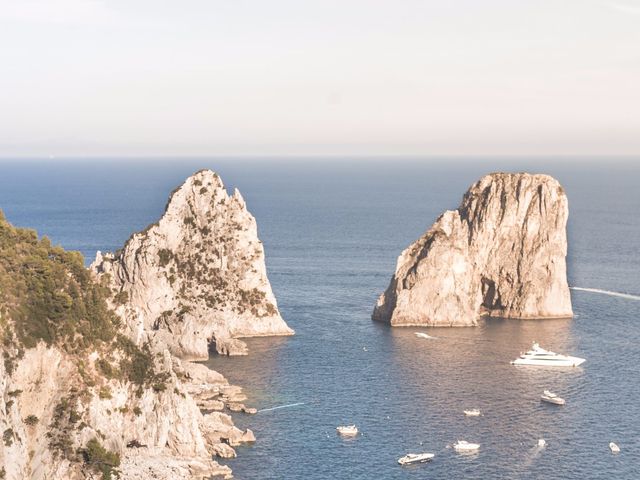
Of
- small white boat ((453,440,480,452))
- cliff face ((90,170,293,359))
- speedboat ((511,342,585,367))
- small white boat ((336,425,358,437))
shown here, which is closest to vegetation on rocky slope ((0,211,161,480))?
small white boat ((336,425,358,437))

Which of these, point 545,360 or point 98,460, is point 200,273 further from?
point 98,460

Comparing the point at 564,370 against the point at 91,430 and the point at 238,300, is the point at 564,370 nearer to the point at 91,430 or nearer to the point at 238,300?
the point at 238,300

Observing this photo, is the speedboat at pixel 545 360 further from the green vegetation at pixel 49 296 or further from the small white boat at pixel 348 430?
the green vegetation at pixel 49 296

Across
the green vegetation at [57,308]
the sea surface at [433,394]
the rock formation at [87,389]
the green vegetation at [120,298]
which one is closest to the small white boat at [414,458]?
the sea surface at [433,394]

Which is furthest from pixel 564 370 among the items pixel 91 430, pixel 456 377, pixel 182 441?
pixel 91 430

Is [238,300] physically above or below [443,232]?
below

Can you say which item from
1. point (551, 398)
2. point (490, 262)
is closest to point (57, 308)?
point (551, 398)

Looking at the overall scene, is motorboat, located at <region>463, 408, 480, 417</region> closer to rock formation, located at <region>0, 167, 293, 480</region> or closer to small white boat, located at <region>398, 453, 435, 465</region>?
small white boat, located at <region>398, 453, 435, 465</region>
